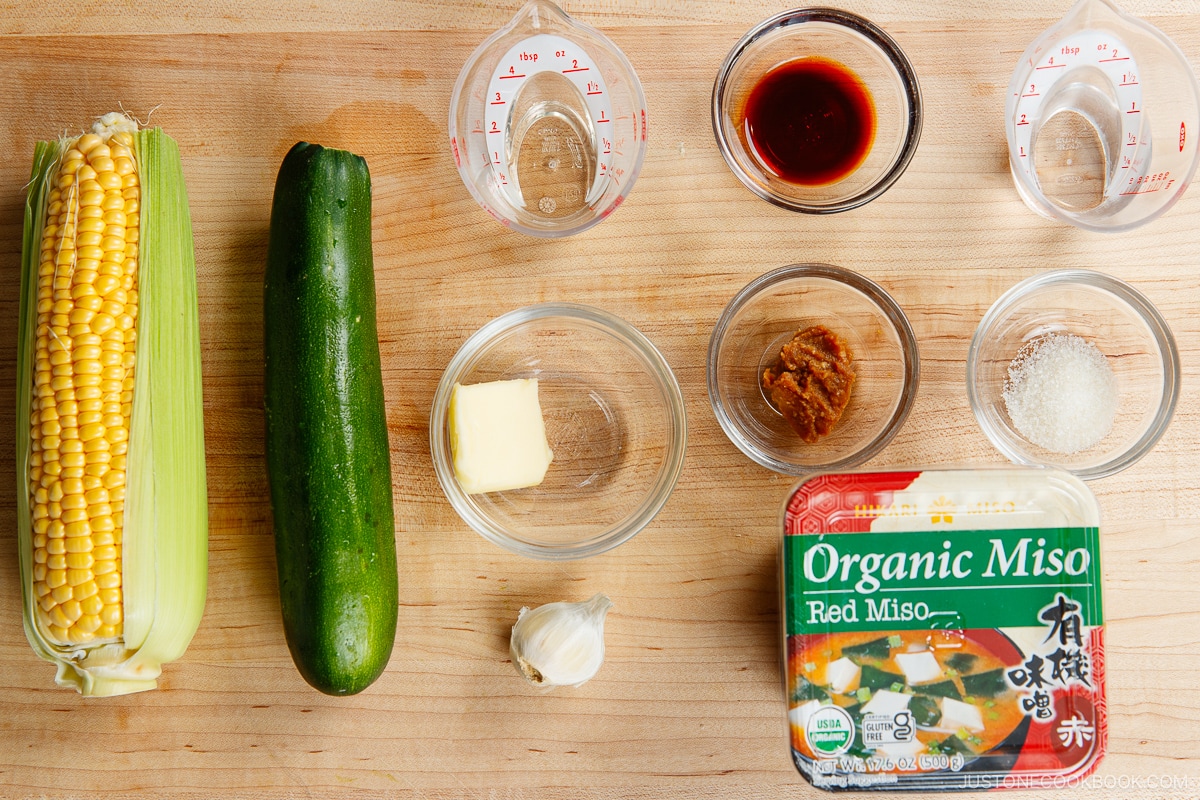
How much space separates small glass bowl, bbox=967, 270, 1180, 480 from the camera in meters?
1.08

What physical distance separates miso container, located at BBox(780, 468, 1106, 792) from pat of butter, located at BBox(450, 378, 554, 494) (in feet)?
1.18

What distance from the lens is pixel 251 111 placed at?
1153 millimetres

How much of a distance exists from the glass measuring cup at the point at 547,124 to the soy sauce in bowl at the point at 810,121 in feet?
0.61

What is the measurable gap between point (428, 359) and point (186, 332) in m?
0.32

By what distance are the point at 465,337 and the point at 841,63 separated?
0.69 metres

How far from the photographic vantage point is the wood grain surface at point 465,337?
3.74 ft

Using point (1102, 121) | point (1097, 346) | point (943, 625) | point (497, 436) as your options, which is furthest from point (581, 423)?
point (1102, 121)

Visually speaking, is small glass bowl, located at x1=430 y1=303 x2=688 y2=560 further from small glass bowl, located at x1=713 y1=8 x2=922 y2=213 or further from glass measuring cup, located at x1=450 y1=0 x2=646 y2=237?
small glass bowl, located at x1=713 y1=8 x2=922 y2=213

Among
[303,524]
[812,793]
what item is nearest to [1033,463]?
[812,793]

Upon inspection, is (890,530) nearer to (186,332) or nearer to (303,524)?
(303,524)

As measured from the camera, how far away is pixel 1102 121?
3.79 ft

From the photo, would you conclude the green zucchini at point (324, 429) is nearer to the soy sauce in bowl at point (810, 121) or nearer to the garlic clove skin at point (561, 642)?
the garlic clove skin at point (561, 642)

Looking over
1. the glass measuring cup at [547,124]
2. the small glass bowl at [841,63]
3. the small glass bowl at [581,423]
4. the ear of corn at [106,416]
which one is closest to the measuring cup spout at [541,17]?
the glass measuring cup at [547,124]

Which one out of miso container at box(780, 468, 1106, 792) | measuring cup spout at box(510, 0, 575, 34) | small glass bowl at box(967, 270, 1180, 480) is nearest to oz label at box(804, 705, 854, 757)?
miso container at box(780, 468, 1106, 792)
